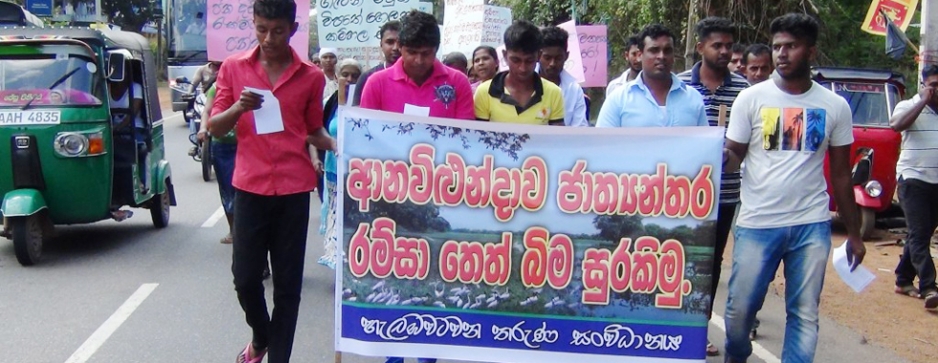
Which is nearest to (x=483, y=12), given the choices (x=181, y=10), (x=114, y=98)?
(x=114, y=98)

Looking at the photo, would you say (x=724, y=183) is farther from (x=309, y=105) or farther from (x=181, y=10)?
(x=181, y=10)

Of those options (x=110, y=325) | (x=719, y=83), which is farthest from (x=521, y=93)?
(x=110, y=325)

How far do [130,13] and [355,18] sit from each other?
46.9 meters

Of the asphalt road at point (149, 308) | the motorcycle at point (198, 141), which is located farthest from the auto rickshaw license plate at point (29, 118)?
the motorcycle at point (198, 141)

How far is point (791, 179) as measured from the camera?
4699mm

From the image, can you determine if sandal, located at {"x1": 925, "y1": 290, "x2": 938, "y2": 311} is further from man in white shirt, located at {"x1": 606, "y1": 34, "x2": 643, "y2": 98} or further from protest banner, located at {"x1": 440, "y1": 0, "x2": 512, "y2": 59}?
protest banner, located at {"x1": 440, "y1": 0, "x2": 512, "y2": 59}

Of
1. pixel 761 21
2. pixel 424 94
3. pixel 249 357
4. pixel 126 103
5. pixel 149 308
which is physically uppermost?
pixel 761 21

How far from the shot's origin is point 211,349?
6.18 m

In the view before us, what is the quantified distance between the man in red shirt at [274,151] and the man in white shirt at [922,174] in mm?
4702

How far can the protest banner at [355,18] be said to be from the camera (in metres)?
10.6

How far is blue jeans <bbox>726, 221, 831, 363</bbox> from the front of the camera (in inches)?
187

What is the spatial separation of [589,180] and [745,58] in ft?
9.06

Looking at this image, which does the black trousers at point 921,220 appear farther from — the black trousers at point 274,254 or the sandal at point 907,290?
the black trousers at point 274,254

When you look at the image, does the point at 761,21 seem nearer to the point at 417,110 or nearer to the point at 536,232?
the point at 417,110
